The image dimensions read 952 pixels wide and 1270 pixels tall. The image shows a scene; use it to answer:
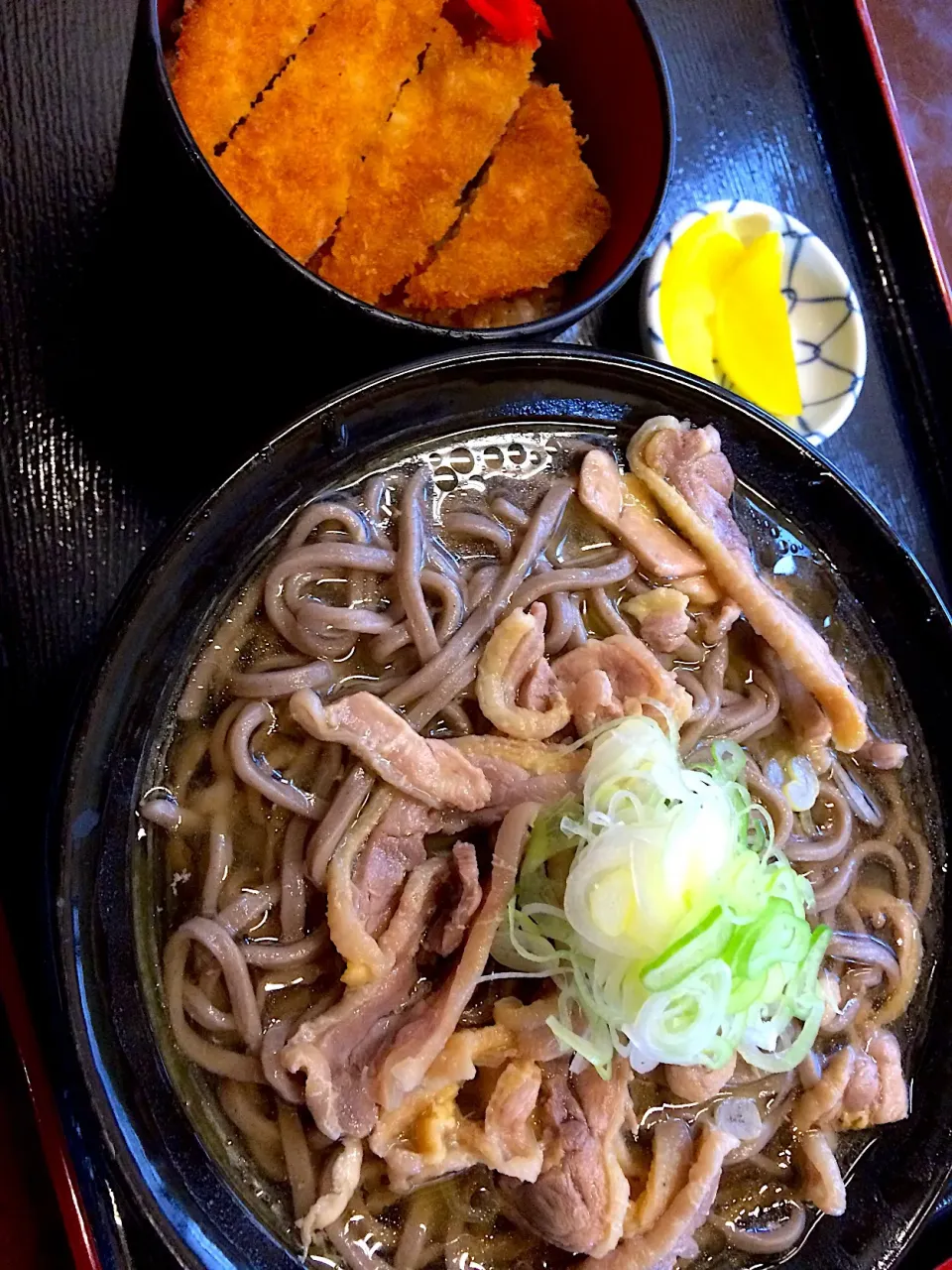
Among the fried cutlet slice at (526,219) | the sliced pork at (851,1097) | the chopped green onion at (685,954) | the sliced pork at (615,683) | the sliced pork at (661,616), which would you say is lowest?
the sliced pork at (851,1097)

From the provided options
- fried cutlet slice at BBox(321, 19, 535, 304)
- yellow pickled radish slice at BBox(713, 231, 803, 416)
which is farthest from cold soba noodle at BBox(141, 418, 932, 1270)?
yellow pickled radish slice at BBox(713, 231, 803, 416)

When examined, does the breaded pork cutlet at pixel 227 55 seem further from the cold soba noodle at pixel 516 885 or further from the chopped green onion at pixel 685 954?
the chopped green onion at pixel 685 954

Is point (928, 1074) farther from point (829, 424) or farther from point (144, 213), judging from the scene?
point (144, 213)

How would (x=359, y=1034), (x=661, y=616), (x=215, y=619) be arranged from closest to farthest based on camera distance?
(x=359, y=1034) → (x=215, y=619) → (x=661, y=616)

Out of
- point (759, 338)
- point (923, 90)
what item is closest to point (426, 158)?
point (759, 338)

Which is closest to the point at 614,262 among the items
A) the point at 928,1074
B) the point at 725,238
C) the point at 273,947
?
the point at 725,238

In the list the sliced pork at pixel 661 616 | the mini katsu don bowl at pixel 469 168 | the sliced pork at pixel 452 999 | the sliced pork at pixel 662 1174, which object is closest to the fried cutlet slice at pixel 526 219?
the mini katsu don bowl at pixel 469 168

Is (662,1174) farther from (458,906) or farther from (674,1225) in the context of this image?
(458,906)
